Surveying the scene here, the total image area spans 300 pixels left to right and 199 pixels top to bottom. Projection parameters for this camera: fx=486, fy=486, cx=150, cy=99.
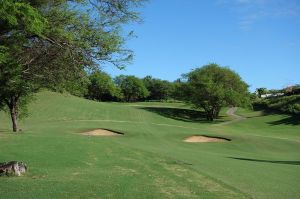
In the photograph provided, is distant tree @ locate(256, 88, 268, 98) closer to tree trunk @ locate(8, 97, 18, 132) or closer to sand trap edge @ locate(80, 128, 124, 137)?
sand trap edge @ locate(80, 128, 124, 137)

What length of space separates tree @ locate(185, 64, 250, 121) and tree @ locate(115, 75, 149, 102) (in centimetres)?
6545

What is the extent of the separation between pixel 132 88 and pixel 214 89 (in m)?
76.3

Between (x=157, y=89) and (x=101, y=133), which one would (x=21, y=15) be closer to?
(x=101, y=133)

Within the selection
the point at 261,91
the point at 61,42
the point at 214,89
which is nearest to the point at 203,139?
the point at 61,42

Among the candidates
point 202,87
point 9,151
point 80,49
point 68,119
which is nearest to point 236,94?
point 202,87

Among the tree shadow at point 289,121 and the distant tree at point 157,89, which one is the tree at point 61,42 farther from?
the distant tree at point 157,89

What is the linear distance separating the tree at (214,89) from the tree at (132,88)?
215ft

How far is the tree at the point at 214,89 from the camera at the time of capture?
7269cm

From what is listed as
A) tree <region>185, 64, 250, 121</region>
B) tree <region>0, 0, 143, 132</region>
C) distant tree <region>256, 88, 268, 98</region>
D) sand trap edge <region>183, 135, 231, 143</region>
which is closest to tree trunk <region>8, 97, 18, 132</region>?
sand trap edge <region>183, 135, 231, 143</region>

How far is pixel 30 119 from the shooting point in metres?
55.0

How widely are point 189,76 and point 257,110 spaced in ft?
57.2

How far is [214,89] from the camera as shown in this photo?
72312mm

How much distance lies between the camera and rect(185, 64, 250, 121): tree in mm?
72688

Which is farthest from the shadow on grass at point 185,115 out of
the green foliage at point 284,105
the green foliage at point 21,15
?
the green foliage at point 21,15
